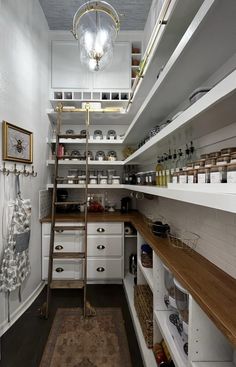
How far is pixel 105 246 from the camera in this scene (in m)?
2.86

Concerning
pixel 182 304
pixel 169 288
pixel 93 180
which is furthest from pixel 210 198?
pixel 93 180

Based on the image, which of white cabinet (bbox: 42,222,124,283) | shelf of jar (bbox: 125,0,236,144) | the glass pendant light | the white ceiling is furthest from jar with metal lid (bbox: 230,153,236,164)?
the white ceiling

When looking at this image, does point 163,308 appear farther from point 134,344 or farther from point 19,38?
point 19,38

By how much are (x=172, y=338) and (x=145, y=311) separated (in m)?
0.58

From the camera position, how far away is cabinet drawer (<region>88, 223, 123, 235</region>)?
286 cm

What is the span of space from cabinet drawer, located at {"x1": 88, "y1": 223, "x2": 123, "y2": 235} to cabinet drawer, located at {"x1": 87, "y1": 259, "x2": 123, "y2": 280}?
14.4 inches

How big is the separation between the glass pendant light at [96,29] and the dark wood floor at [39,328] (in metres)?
2.52

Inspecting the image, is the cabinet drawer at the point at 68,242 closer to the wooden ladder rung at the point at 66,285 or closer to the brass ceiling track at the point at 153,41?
the wooden ladder rung at the point at 66,285

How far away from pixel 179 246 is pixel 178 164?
62 centimetres

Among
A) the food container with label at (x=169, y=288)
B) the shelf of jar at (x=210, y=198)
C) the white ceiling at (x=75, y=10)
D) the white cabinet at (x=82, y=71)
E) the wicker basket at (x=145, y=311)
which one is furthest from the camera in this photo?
the white cabinet at (x=82, y=71)

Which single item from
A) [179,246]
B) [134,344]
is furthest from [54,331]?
[179,246]

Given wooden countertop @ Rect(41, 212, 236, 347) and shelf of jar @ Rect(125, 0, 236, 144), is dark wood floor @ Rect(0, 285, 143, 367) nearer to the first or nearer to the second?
wooden countertop @ Rect(41, 212, 236, 347)

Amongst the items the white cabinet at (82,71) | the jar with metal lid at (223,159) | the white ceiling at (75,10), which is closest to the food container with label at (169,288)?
the jar with metal lid at (223,159)

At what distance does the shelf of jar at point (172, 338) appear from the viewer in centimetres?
107
